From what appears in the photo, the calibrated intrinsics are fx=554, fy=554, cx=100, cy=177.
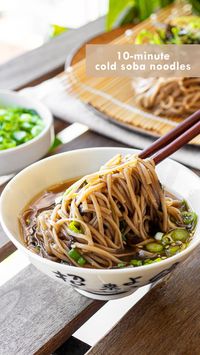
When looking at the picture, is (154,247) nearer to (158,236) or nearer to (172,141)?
(158,236)

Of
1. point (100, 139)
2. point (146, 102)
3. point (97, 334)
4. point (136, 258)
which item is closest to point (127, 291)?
point (136, 258)

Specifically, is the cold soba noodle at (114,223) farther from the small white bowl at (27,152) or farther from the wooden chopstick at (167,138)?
the small white bowl at (27,152)

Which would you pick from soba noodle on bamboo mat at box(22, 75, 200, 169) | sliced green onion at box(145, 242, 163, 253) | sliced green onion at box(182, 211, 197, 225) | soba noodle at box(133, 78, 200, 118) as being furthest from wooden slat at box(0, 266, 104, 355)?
soba noodle at box(133, 78, 200, 118)

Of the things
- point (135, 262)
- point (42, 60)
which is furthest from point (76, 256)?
point (42, 60)

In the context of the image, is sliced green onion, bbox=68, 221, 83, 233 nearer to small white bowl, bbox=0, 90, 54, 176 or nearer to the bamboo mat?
small white bowl, bbox=0, 90, 54, 176

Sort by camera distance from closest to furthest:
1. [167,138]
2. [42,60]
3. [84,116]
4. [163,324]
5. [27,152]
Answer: [163,324] < [167,138] < [27,152] < [84,116] < [42,60]
